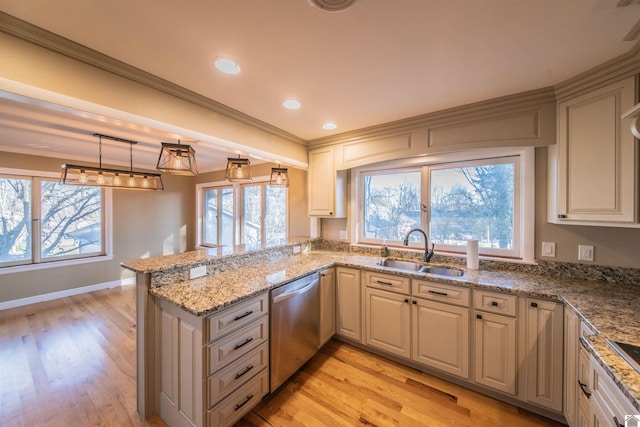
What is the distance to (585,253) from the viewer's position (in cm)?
179

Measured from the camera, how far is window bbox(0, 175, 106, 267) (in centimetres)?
337

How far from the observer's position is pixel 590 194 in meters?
1.55

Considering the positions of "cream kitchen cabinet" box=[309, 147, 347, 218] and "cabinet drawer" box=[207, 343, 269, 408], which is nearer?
"cabinet drawer" box=[207, 343, 269, 408]

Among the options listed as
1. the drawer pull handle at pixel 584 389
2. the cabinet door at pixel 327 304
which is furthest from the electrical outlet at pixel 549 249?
the cabinet door at pixel 327 304

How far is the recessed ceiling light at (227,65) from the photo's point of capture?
4.75 feet

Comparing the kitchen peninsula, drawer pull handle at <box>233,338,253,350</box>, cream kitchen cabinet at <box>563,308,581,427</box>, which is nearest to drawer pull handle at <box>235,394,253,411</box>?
the kitchen peninsula

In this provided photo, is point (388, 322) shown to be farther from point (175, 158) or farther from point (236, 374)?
point (175, 158)

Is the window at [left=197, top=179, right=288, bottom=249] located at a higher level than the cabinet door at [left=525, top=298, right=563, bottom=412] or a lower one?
higher

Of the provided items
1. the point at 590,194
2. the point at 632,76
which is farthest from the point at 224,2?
the point at 590,194

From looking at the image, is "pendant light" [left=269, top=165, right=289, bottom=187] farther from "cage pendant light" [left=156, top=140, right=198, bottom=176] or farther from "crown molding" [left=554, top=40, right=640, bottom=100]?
"crown molding" [left=554, top=40, right=640, bottom=100]

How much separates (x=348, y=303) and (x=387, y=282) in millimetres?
521

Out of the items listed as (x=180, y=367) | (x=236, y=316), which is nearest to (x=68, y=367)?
(x=180, y=367)

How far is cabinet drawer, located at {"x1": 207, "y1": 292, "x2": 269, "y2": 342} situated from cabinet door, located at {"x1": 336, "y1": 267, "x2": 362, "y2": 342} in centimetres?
100

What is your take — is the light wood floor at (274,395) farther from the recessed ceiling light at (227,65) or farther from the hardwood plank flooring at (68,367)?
the recessed ceiling light at (227,65)
